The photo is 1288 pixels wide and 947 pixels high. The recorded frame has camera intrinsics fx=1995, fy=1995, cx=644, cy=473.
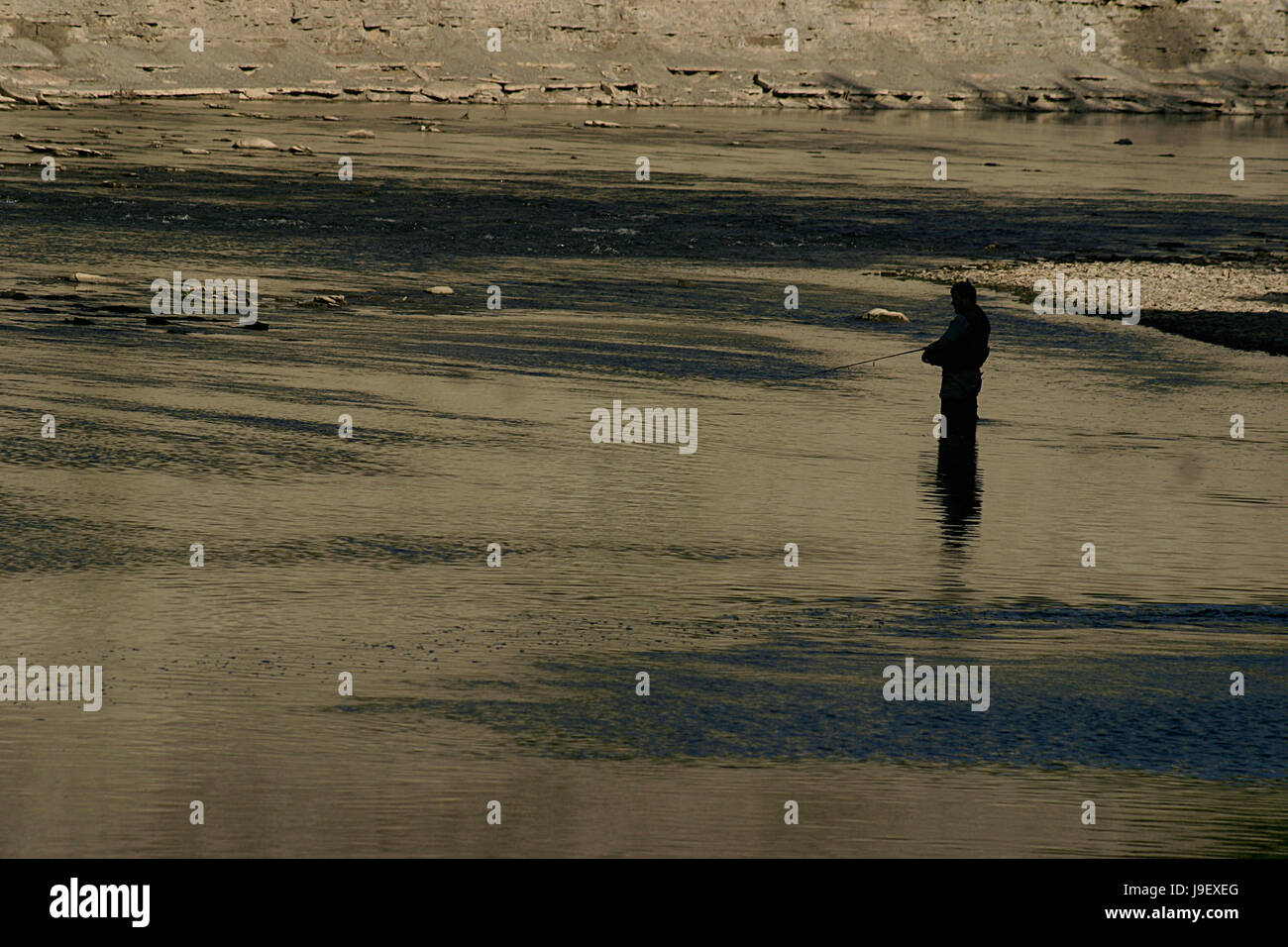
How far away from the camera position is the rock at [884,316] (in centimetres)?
2566

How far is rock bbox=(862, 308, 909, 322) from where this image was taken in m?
25.7

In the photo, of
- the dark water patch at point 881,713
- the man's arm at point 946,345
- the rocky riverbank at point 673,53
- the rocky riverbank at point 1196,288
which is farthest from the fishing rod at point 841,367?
the rocky riverbank at point 673,53

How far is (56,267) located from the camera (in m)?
A: 27.3

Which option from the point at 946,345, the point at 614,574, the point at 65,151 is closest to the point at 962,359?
the point at 946,345

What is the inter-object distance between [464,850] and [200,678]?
263 centimetres

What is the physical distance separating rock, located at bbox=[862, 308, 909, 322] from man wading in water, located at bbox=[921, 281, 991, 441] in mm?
8230

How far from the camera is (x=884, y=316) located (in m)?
25.8

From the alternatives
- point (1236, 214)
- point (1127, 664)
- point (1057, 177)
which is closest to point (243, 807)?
point (1127, 664)

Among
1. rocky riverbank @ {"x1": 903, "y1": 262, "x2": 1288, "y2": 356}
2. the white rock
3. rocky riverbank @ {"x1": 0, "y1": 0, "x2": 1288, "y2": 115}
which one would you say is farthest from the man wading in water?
rocky riverbank @ {"x1": 0, "y1": 0, "x2": 1288, "y2": 115}

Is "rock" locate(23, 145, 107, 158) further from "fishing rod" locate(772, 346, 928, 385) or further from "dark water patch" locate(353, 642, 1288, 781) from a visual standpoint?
"dark water patch" locate(353, 642, 1288, 781)

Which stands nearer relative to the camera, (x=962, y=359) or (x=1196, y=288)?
(x=962, y=359)

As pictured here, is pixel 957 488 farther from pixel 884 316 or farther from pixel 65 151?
pixel 65 151

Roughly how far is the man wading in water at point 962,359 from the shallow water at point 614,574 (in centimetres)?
33

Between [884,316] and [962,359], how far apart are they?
8.85 metres
